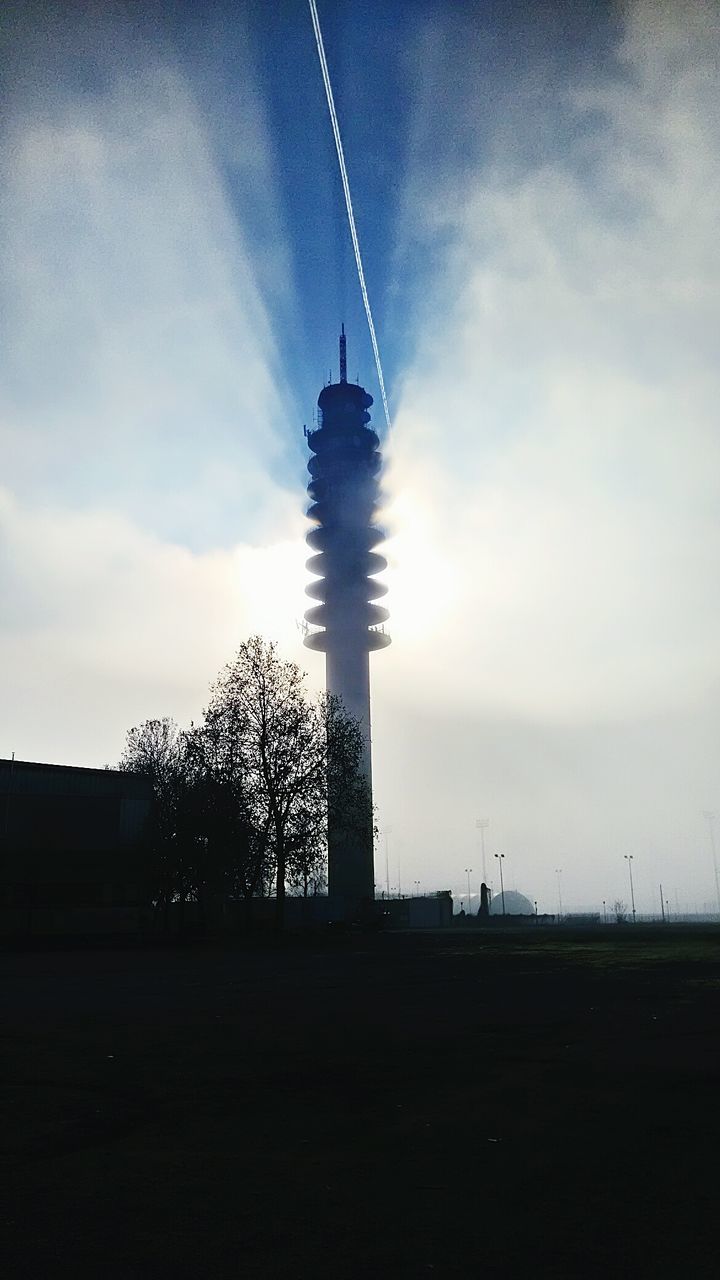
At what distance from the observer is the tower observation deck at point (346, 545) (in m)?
102

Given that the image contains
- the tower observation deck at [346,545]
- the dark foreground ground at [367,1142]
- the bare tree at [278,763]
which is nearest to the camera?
the dark foreground ground at [367,1142]

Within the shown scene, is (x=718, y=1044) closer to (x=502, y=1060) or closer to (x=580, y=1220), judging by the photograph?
(x=502, y=1060)

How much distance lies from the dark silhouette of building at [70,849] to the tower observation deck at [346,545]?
1653 inches

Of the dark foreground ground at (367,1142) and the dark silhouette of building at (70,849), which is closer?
the dark foreground ground at (367,1142)

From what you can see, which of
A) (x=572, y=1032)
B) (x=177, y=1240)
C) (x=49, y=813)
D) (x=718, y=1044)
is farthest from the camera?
(x=49, y=813)

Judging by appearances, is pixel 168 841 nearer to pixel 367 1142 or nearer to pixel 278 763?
pixel 278 763

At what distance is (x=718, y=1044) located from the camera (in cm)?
974

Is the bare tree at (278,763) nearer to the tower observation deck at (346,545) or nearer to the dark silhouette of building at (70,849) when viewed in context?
the dark silhouette of building at (70,849)

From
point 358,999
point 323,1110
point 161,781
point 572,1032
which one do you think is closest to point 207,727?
point 161,781

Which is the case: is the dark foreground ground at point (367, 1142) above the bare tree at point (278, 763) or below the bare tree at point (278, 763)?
below

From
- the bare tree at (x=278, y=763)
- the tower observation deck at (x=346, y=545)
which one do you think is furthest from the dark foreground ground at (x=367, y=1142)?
the tower observation deck at (x=346, y=545)

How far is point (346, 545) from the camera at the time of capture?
10681 cm

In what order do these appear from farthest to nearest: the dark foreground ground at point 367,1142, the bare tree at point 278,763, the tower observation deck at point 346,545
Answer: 1. the tower observation deck at point 346,545
2. the bare tree at point 278,763
3. the dark foreground ground at point 367,1142

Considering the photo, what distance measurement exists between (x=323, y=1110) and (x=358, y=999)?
354 inches
